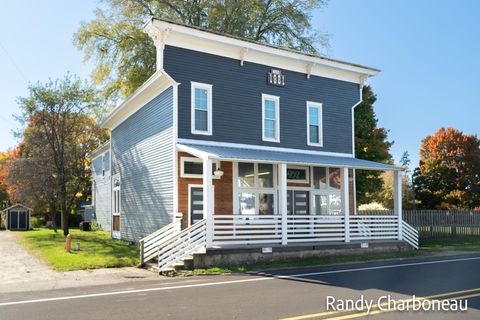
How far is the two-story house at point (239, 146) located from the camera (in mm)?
16281

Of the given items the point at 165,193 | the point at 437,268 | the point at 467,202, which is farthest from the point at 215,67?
the point at 467,202

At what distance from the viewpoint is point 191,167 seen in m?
17.1

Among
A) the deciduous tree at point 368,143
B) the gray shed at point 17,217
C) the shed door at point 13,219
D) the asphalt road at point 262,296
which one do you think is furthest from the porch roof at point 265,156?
the shed door at point 13,219

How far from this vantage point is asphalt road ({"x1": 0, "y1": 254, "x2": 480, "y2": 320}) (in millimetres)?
7918

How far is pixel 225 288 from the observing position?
1075 centimetres

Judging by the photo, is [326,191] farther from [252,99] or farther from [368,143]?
[368,143]

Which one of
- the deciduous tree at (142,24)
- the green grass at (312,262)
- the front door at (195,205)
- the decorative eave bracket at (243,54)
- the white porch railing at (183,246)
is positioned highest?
the deciduous tree at (142,24)

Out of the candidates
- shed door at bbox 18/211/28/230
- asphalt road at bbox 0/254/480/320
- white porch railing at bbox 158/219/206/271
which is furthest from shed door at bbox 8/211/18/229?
asphalt road at bbox 0/254/480/320

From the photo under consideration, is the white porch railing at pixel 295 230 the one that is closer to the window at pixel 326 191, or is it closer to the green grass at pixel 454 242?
the window at pixel 326 191

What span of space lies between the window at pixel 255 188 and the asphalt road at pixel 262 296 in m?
4.95

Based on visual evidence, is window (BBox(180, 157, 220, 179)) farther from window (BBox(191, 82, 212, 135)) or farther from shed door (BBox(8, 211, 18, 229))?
shed door (BBox(8, 211, 18, 229))

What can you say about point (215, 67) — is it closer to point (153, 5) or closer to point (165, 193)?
point (165, 193)

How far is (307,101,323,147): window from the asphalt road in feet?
26.2

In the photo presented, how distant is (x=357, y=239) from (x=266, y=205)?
3750 mm
